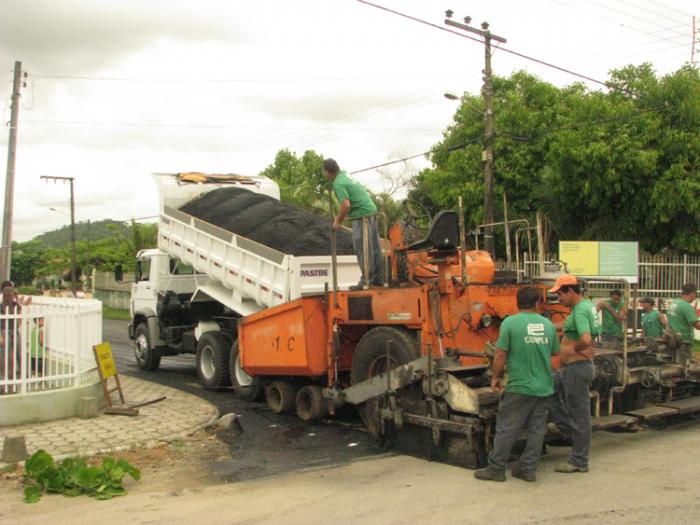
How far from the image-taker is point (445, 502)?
5.55 meters

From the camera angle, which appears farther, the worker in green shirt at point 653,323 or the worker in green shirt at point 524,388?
the worker in green shirt at point 653,323

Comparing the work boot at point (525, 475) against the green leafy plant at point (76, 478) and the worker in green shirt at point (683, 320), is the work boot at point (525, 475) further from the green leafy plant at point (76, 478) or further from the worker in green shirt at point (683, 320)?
the worker in green shirt at point (683, 320)

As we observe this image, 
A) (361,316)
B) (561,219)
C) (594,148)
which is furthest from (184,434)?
(561,219)

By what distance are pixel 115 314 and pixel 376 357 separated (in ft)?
98.8

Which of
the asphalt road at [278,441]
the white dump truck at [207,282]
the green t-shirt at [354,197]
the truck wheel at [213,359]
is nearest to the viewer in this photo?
the asphalt road at [278,441]

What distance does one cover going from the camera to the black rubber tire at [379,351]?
300 inches

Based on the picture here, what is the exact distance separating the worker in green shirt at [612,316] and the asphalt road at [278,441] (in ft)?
11.3

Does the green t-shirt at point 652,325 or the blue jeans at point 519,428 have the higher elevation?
the green t-shirt at point 652,325

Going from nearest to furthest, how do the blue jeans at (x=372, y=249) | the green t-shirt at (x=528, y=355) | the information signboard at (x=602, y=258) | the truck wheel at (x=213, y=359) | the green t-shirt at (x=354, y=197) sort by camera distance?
the green t-shirt at (x=528, y=355) → the green t-shirt at (x=354, y=197) → the blue jeans at (x=372, y=249) → the truck wheel at (x=213, y=359) → the information signboard at (x=602, y=258)

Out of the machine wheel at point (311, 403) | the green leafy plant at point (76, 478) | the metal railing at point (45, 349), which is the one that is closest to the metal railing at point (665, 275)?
the machine wheel at point (311, 403)

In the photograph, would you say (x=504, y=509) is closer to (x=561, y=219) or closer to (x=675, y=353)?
(x=675, y=353)

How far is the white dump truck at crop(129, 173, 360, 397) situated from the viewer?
10.6 m

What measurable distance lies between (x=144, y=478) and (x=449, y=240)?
3.80m

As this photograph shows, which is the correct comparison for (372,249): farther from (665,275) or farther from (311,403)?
(665,275)
